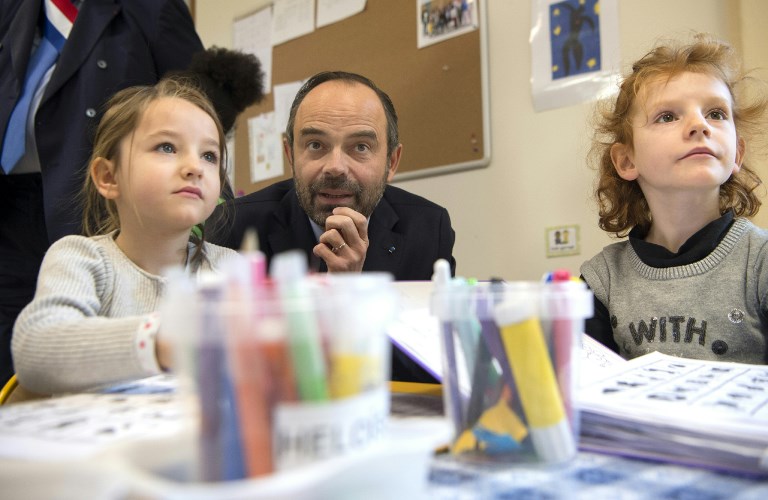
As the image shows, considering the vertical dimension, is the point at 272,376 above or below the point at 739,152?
below

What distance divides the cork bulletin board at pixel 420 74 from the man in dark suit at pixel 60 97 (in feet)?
2.48

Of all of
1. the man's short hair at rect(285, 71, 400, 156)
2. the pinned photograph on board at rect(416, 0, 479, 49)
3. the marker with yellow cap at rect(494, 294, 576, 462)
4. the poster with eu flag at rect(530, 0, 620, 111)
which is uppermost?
the pinned photograph on board at rect(416, 0, 479, 49)

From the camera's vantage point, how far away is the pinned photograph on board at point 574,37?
1.74 metres

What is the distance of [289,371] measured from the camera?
30 centimetres

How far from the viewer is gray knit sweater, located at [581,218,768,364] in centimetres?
100

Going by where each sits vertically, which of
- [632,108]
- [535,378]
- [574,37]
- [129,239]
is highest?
[574,37]

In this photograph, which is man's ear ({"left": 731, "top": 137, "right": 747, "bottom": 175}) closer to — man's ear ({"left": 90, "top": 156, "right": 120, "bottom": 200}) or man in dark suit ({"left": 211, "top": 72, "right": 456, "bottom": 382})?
man in dark suit ({"left": 211, "top": 72, "right": 456, "bottom": 382})

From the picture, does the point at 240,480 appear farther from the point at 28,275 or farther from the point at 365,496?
the point at 28,275

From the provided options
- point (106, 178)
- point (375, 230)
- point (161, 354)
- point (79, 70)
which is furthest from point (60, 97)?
point (161, 354)

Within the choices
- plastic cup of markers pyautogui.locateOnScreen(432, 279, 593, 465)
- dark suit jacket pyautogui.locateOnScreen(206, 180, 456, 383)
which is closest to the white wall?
dark suit jacket pyautogui.locateOnScreen(206, 180, 456, 383)

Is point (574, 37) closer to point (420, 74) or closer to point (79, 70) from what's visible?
point (420, 74)

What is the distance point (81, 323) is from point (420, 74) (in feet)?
5.41

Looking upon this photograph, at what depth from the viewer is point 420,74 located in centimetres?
209

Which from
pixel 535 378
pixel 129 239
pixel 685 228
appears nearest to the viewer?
pixel 535 378
